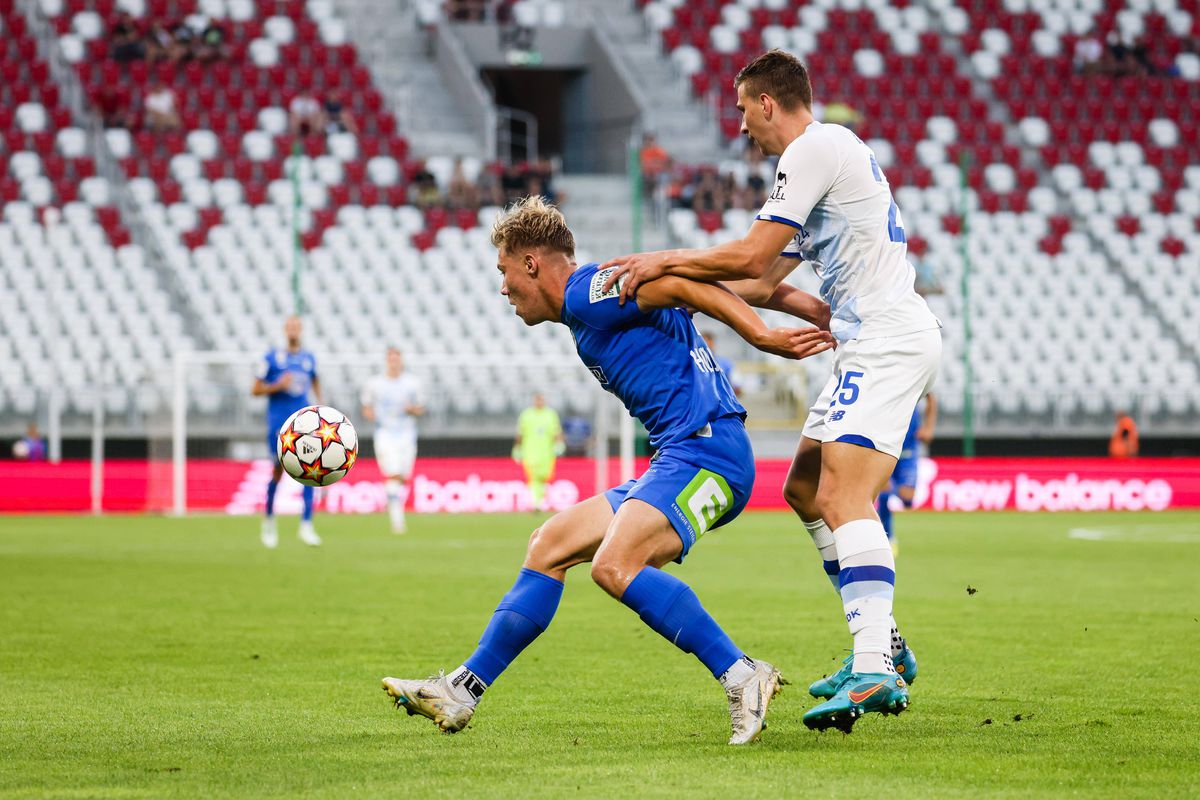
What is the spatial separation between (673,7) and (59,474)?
17.7 metres

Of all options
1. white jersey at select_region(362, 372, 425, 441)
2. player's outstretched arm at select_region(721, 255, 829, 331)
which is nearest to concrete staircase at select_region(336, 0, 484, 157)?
white jersey at select_region(362, 372, 425, 441)

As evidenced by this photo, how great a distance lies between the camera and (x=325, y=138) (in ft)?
99.8

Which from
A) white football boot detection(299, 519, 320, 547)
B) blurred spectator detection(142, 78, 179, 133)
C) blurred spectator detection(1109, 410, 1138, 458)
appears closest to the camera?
white football boot detection(299, 519, 320, 547)

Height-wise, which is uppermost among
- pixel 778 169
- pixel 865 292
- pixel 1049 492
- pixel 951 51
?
pixel 951 51

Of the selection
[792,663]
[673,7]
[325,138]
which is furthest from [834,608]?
[673,7]

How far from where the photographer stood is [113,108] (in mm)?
29422

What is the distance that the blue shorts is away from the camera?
563cm

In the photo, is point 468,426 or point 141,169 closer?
point 468,426

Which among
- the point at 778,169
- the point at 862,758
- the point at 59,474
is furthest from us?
the point at 59,474

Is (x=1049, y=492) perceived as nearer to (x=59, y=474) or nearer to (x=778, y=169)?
(x=59, y=474)

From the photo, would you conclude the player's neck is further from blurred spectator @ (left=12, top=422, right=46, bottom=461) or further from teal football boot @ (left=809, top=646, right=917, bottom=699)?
blurred spectator @ (left=12, top=422, right=46, bottom=461)

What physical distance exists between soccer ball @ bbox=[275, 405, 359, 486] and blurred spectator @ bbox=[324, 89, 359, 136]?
2297cm

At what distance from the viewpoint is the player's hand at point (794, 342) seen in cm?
554

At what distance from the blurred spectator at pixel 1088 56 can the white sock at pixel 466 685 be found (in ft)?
108
